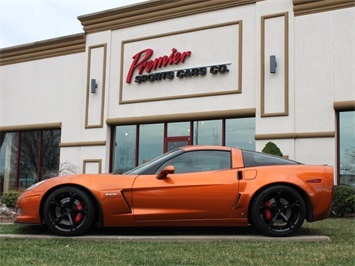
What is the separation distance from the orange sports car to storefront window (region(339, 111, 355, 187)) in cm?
628

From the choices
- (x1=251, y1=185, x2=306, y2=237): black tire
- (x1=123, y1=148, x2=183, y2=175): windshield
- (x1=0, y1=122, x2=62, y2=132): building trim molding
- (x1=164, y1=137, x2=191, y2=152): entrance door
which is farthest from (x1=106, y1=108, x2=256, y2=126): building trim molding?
(x1=251, y1=185, x2=306, y2=237): black tire

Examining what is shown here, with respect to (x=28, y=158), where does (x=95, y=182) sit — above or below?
below

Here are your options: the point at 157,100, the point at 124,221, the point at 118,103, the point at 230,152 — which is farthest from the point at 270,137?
the point at 124,221

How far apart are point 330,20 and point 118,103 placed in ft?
23.5

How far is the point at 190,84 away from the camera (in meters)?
13.6

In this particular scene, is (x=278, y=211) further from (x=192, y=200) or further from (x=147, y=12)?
(x=147, y=12)

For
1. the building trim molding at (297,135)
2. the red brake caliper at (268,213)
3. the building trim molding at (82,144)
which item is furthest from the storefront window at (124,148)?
the red brake caliper at (268,213)

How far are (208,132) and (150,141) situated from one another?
2169mm

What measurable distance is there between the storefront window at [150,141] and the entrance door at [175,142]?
0.21 metres

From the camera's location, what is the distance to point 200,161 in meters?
5.75

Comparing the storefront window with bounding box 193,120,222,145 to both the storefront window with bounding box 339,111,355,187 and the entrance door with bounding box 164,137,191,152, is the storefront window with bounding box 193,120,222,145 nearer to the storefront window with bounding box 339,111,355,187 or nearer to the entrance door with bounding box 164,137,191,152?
the entrance door with bounding box 164,137,191,152

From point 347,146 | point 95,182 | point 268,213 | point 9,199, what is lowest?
point 9,199

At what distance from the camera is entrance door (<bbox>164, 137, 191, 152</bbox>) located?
13802 millimetres

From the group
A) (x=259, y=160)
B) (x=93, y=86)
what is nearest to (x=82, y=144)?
(x=93, y=86)
